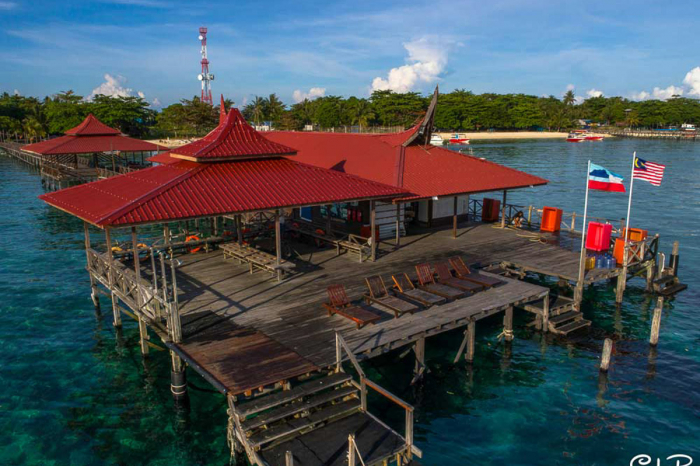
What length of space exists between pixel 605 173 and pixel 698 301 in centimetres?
966

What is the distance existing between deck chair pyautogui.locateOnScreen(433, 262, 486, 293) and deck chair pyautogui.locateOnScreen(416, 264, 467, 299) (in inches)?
8.8

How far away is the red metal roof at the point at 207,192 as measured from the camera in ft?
56.4

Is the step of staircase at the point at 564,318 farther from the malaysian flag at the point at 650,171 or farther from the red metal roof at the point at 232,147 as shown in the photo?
the red metal roof at the point at 232,147

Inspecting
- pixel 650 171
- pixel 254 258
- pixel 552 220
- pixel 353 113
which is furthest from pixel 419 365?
pixel 353 113

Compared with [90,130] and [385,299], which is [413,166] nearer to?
[385,299]

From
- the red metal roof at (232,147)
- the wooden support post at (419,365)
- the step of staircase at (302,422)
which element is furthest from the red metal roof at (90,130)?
the step of staircase at (302,422)

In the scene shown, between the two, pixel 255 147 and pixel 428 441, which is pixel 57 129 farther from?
pixel 428 441

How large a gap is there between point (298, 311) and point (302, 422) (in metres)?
Answer: 5.63

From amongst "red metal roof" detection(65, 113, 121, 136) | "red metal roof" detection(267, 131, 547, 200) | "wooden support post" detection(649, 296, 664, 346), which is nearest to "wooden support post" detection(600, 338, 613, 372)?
"wooden support post" detection(649, 296, 664, 346)

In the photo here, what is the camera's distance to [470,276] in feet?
68.5

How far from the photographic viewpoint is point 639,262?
2444 centimetres

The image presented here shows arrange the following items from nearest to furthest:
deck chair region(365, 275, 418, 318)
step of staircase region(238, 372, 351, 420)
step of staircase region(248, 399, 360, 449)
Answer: step of staircase region(248, 399, 360, 449) < step of staircase region(238, 372, 351, 420) < deck chair region(365, 275, 418, 318)

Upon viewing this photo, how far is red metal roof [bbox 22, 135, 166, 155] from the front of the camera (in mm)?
49906

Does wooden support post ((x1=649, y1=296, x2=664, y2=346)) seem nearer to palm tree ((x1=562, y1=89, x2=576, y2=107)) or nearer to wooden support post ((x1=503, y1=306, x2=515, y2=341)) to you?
wooden support post ((x1=503, y1=306, x2=515, y2=341))
